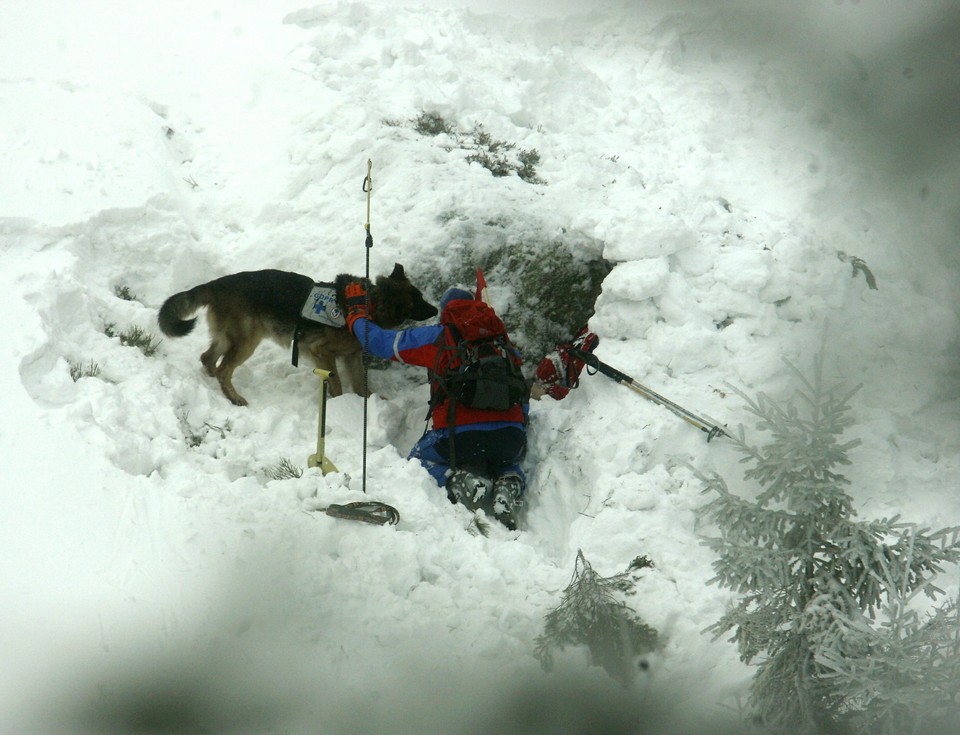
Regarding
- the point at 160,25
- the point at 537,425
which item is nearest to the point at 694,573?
the point at 537,425

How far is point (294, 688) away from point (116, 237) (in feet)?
16.3

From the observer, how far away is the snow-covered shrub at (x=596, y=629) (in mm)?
3592

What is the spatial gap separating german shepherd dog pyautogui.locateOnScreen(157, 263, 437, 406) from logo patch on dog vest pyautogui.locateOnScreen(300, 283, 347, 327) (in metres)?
0.07

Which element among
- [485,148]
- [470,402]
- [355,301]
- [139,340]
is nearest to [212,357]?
[139,340]

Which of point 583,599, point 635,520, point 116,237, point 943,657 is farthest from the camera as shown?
point 116,237

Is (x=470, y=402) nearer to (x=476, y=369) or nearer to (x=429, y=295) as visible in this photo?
(x=476, y=369)

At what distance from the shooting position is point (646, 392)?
5926 millimetres

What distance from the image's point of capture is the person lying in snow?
5531 millimetres

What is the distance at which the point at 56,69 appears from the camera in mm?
8250

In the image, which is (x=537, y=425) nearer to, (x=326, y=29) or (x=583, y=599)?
(x=583, y=599)

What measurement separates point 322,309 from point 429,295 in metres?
1.29

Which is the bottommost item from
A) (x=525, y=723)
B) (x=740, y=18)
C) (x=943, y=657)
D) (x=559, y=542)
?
(x=559, y=542)

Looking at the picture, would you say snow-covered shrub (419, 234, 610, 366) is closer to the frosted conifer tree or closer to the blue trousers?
the blue trousers

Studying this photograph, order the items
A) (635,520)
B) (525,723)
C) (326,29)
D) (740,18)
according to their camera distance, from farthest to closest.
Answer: (326,29) → (635,520) → (525,723) → (740,18)
